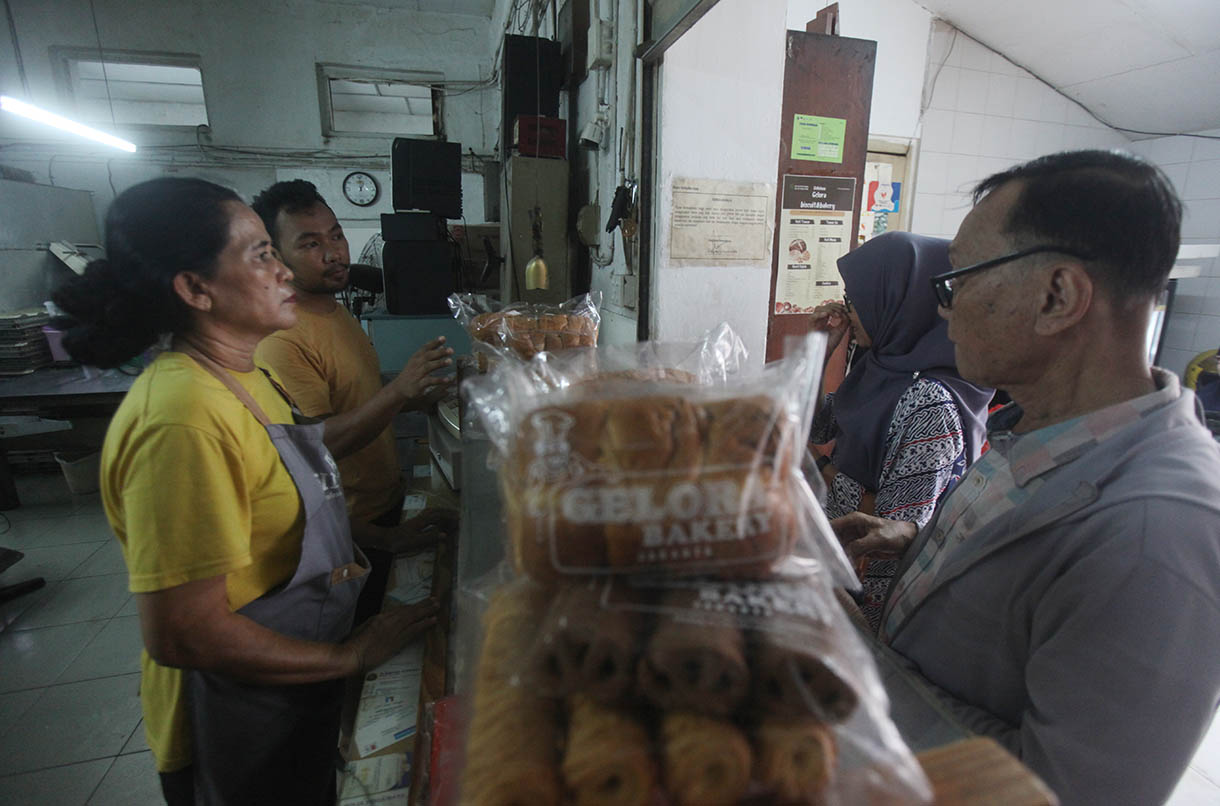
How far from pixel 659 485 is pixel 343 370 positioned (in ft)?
6.45

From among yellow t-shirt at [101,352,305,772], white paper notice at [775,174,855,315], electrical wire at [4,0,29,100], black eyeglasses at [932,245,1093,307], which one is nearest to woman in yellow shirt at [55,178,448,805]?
yellow t-shirt at [101,352,305,772]

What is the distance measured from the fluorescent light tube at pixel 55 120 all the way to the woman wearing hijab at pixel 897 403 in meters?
5.97

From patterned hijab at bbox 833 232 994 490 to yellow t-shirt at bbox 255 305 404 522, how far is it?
1699 millimetres

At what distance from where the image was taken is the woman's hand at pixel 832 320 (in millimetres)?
2092

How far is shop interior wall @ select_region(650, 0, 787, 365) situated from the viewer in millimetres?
2070

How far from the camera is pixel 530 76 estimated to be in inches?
132

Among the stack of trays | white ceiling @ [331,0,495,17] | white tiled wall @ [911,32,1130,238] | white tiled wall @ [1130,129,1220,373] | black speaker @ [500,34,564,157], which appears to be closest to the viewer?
black speaker @ [500,34,564,157]

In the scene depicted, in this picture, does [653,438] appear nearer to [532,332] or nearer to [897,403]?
[532,332]

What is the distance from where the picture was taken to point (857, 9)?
411 centimetres

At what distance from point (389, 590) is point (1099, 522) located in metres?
1.65

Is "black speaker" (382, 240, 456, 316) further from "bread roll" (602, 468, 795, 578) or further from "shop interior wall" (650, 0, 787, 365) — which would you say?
"bread roll" (602, 468, 795, 578)

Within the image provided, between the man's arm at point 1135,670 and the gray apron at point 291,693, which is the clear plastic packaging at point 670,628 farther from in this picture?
the gray apron at point 291,693

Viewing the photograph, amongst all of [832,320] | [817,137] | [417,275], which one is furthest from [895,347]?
[417,275]

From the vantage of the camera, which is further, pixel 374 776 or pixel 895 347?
pixel 895 347
